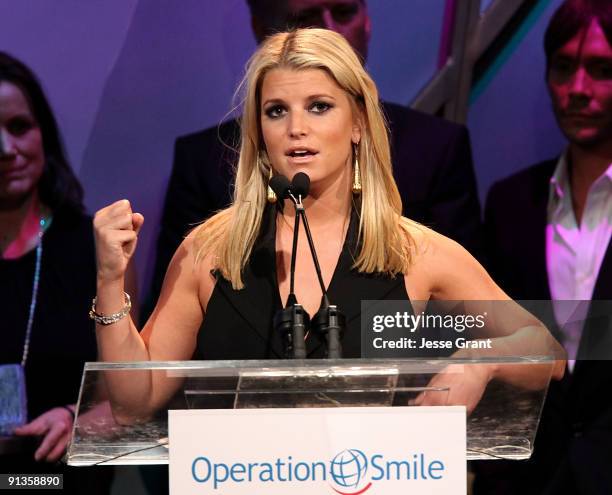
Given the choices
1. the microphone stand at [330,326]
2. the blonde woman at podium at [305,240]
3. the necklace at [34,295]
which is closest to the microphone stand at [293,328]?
the microphone stand at [330,326]

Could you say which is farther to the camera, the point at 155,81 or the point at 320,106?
the point at 155,81

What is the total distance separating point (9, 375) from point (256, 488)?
176 cm

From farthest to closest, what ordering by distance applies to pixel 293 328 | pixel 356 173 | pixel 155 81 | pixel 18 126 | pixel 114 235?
pixel 155 81
pixel 18 126
pixel 356 173
pixel 114 235
pixel 293 328

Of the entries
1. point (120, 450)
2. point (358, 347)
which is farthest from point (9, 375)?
point (120, 450)

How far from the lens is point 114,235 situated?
2.39 m

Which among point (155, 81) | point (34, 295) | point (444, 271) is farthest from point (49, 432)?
point (444, 271)

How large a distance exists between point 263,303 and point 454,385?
802 mm

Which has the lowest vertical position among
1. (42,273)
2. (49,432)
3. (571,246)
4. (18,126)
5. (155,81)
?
(49,432)

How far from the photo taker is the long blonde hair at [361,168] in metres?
2.75

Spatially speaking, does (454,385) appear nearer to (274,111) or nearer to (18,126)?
(274,111)

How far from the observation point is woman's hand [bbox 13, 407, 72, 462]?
134 inches

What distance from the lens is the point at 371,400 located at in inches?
79.7

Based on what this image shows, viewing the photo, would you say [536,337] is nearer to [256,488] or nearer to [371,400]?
[371,400]

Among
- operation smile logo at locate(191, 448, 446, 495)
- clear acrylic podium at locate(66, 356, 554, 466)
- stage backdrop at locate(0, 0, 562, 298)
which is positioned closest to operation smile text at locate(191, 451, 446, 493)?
operation smile logo at locate(191, 448, 446, 495)
